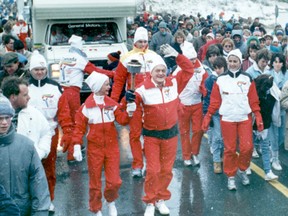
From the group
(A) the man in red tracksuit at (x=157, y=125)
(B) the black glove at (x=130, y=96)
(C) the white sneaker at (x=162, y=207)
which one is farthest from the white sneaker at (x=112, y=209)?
(B) the black glove at (x=130, y=96)

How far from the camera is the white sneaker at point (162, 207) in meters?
7.67

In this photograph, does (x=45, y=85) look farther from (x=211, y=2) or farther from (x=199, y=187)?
(x=211, y=2)

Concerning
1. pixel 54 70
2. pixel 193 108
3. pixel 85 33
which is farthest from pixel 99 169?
pixel 85 33

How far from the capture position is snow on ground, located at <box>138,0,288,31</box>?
171ft

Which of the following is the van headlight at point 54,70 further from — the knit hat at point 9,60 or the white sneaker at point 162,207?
the white sneaker at point 162,207

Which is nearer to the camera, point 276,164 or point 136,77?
point 136,77

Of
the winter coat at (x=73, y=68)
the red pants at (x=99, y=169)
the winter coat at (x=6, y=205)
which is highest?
the winter coat at (x=6, y=205)

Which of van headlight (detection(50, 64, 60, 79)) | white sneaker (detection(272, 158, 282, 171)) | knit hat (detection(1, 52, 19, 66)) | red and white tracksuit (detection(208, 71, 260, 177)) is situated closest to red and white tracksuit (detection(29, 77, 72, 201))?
knit hat (detection(1, 52, 19, 66))

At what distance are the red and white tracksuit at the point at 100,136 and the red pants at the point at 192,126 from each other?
235 centimetres

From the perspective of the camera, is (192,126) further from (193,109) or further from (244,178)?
(244,178)

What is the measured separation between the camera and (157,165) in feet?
24.5

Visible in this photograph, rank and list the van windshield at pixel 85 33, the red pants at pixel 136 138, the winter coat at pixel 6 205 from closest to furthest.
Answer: the winter coat at pixel 6 205, the red pants at pixel 136 138, the van windshield at pixel 85 33

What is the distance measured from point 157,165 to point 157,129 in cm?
44

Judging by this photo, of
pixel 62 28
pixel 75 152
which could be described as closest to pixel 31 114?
pixel 75 152
